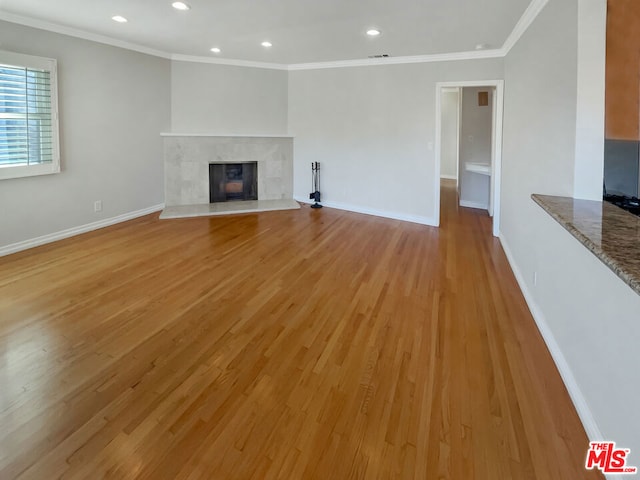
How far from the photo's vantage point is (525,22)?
367cm

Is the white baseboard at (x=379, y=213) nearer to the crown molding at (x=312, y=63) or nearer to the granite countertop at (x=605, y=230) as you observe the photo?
the crown molding at (x=312, y=63)

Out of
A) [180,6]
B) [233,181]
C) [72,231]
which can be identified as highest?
[180,6]


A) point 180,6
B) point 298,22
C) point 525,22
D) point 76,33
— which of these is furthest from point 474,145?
point 76,33

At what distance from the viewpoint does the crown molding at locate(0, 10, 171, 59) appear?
13.1 feet

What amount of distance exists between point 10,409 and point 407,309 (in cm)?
253

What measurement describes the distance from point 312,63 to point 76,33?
3486 mm

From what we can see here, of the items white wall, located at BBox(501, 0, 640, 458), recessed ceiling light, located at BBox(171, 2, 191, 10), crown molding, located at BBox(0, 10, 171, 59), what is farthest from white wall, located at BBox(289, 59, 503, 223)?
recessed ceiling light, located at BBox(171, 2, 191, 10)

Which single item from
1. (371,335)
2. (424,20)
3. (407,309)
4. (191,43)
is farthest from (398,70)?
(371,335)

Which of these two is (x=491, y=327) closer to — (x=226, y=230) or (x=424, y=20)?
(x=424, y=20)

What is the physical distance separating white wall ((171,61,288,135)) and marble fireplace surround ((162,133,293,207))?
7.3 inches

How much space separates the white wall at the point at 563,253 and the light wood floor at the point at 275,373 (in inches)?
7.7

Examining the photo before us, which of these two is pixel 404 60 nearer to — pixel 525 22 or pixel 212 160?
pixel 525 22

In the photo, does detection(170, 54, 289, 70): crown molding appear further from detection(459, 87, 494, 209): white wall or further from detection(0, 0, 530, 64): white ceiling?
detection(459, 87, 494, 209): white wall
